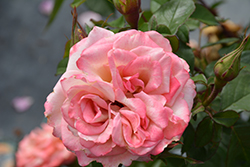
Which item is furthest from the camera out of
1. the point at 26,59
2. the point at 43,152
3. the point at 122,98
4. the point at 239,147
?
the point at 26,59

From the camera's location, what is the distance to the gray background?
1184 millimetres

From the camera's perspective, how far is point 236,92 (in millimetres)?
269

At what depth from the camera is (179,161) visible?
0.30 meters

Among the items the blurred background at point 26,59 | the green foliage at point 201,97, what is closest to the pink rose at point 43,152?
the green foliage at point 201,97

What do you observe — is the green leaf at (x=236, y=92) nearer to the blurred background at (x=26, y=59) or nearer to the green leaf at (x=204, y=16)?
the green leaf at (x=204, y=16)

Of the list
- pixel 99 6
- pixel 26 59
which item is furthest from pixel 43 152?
pixel 26 59

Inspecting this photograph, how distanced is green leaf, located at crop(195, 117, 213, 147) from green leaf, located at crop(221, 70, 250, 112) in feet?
0.12

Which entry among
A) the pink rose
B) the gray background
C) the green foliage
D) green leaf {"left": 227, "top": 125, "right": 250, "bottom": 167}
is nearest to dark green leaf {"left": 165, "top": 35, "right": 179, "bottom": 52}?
the green foliage

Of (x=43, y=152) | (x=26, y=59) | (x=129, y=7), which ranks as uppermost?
(x=129, y=7)

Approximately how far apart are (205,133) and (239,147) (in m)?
0.09

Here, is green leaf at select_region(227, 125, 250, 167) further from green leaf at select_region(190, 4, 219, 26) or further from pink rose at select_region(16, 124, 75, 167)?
pink rose at select_region(16, 124, 75, 167)

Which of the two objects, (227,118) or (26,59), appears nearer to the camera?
(227,118)

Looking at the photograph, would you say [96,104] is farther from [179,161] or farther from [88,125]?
[179,161]

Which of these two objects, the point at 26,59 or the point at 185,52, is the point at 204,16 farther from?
the point at 26,59
